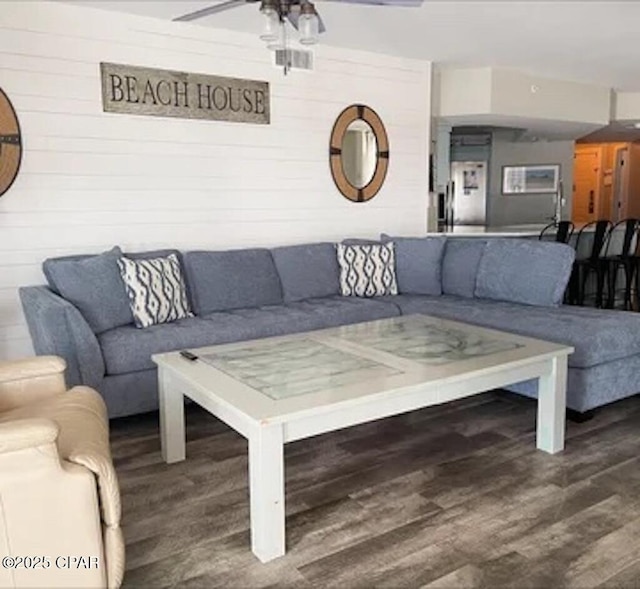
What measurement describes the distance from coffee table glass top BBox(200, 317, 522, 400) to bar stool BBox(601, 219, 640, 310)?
3.65m

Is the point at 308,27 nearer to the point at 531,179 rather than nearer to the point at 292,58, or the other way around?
the point at 292,58

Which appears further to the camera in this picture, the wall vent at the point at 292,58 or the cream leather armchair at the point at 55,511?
the wall vent at the point at 292,58

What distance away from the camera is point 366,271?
480 centimetres

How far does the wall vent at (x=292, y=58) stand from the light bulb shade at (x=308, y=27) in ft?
0.84

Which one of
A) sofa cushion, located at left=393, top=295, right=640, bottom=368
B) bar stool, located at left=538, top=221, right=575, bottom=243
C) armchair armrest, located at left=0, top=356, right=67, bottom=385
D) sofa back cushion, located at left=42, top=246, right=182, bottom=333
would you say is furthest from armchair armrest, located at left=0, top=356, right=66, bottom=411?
bar stool, located at left=538, top=221, right=575, bottom=243

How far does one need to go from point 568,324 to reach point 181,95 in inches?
118

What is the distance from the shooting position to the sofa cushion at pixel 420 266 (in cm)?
490

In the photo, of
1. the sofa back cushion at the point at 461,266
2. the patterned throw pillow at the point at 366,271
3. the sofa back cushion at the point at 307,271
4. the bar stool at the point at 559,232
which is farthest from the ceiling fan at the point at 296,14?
the bar stool at the point at 559,232

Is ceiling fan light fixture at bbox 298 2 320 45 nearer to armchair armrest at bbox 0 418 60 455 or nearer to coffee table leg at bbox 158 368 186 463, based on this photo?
coffee table leg at bbox 158 368 186 463

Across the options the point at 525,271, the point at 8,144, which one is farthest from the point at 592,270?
the point at 8,144

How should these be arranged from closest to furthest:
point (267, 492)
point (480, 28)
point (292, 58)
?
point (267, 492) → point (292, 58) → point (480, 28)

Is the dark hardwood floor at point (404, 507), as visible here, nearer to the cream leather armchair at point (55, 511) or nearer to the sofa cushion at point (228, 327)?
the cream leather armchair at point (55, 511)

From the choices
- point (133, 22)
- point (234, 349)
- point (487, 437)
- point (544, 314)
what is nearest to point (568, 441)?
point (487, 437)

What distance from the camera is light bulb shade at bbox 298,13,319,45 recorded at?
265 cm
